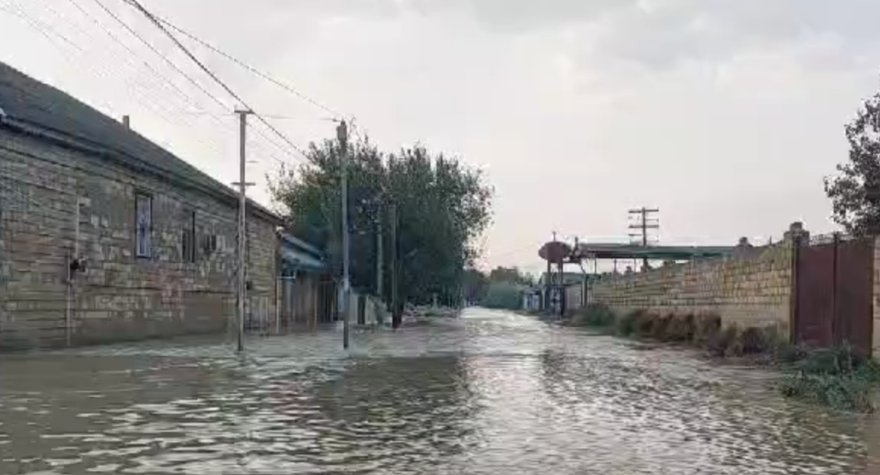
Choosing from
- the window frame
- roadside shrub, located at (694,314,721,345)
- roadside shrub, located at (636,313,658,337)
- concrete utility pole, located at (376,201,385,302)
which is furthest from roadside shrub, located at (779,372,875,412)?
concrete utility pole, located at (376,201,385,302)

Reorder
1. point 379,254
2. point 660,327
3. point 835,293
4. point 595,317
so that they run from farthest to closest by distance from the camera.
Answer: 1. point 595,317
2. point 379,254
3. point 660,327
4. point 835,293

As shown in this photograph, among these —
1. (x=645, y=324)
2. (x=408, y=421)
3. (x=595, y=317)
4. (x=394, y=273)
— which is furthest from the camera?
(x=595, y=317)

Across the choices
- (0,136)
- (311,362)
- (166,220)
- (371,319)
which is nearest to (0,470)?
(311,362)

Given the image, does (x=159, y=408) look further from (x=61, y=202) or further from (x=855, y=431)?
(x=61, y=202)

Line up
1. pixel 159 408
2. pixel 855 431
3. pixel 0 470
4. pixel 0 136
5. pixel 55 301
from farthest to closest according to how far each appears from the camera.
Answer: pixel 55 301, pixel 0 136, pixel 159 408, pixel 855 431, pixel 0 470

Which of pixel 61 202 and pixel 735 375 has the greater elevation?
pixel 61 202

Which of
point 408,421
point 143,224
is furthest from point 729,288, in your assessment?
point 408,421

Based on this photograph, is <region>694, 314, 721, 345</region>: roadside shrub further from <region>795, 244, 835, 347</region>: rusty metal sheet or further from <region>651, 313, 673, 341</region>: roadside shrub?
<region>795, 244, 835, 347</region>: rusty metal sheet

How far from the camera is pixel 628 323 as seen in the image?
137 ft

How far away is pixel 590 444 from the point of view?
10.2 m

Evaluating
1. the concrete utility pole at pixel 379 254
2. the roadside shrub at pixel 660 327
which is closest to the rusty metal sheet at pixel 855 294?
the roadside shrub at pixel 660 327

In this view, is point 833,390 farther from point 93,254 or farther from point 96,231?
point 96,231

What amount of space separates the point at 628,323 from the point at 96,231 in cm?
2091

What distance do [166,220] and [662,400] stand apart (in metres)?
22.0
